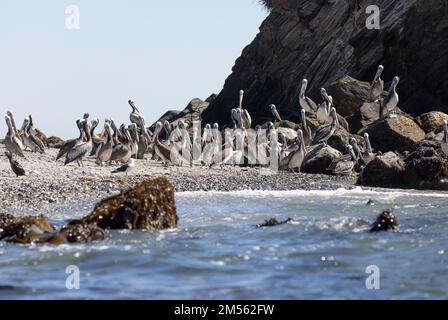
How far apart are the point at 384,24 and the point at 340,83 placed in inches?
175

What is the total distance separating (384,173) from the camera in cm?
2367

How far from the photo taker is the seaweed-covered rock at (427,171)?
23062 mm

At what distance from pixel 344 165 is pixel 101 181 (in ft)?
22.4

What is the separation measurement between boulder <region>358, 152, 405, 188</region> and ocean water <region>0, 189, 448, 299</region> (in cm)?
563

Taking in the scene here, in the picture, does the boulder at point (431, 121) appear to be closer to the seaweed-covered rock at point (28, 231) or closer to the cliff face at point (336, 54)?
the cliff face at point (336, 54)

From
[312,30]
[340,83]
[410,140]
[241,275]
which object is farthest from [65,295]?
[312,30]

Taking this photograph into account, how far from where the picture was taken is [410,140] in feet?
88.6

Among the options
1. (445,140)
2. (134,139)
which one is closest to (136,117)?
(134,139)

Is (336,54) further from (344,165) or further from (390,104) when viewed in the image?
(344,165)

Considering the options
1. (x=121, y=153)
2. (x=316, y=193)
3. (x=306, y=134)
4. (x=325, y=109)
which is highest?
(x=325, y=109)

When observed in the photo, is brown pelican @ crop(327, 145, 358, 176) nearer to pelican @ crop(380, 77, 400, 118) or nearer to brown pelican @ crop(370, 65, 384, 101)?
pelican @ crop(380, 77, 400, 118)

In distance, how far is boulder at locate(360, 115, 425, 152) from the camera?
89.2 feet

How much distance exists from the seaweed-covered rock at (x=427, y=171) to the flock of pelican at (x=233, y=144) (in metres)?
0.53
